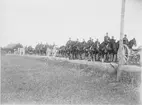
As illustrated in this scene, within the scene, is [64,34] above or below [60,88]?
above

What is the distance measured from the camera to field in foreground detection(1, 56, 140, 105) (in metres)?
3.80

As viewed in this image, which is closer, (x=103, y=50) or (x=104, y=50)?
(x=104, y=50)

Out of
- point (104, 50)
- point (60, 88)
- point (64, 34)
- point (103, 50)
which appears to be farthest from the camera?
point (103, 50)

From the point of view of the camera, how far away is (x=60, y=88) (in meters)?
4.31

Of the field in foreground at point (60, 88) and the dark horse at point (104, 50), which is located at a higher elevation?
the dark horse at point (104, 50)

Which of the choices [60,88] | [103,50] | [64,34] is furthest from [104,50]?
[60,88]

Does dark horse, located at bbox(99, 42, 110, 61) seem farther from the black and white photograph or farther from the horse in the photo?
the black and white photograph

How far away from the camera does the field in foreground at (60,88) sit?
3.80 m

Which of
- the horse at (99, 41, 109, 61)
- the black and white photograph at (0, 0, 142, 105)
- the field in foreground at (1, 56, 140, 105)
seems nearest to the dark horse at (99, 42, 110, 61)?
the horse at (99, 41, 109, 61)

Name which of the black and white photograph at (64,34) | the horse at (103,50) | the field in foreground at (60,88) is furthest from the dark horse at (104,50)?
the field in foreground at (60,88)

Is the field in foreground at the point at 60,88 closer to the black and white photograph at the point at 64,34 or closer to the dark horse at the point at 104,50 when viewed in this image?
the black and white photograph at the point at 64,34

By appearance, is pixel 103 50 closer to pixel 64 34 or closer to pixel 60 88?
pixel 64 34

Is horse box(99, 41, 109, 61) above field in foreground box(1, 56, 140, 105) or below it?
above

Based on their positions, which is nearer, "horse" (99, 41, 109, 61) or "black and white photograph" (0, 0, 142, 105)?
"black and white photograph" (0, 0, 142, 105)
